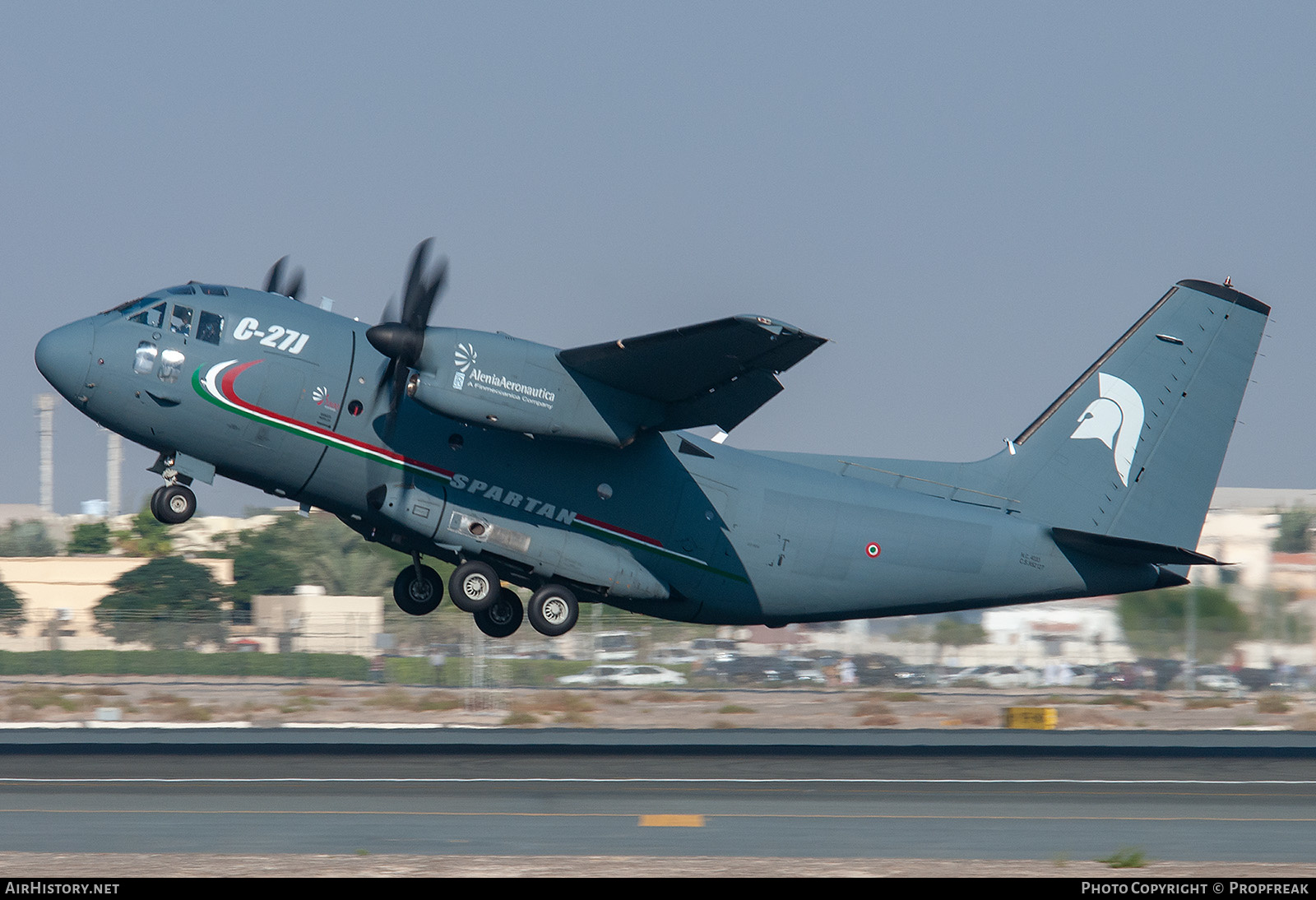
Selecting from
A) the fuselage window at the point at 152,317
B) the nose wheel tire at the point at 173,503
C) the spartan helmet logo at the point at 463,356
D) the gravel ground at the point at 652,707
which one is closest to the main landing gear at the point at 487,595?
the spartan helmet logo at the point at 463,356

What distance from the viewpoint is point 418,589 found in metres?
24.7

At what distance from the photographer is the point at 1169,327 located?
26.8m

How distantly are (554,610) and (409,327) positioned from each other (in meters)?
5.66

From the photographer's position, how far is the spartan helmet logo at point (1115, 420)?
87.0 feet

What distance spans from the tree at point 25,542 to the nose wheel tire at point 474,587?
54.3 m

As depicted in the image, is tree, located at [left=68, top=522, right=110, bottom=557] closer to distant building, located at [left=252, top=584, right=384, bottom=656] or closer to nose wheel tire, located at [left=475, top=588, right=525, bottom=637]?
distant building, located at [left=252, top=584, right=384, bottom=656]

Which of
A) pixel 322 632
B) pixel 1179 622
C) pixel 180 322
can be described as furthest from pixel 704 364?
pixel 322 632

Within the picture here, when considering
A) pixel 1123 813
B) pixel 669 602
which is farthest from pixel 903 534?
pixel 1123 813

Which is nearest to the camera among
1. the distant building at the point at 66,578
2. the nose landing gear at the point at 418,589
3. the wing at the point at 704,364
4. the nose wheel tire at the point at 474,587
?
the wing at the point at 704,364

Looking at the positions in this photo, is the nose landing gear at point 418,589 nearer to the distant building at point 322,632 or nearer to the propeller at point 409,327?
the propeller at point 409,327

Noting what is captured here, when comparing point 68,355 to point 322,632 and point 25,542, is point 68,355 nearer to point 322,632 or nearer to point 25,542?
point 322,632

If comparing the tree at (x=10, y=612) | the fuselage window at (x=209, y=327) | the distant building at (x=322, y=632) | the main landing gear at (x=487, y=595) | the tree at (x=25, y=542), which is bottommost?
the distant building at (x=322, y=632)

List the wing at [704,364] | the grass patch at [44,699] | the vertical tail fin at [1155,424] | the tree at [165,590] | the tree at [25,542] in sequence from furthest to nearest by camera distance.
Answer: the tree at [25,542] < the tree at [165,590] < the grass patch at [44,699] < the vertical tail fin at [1155,424] < the wing at [704,364]

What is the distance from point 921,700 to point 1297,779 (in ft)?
46.0
